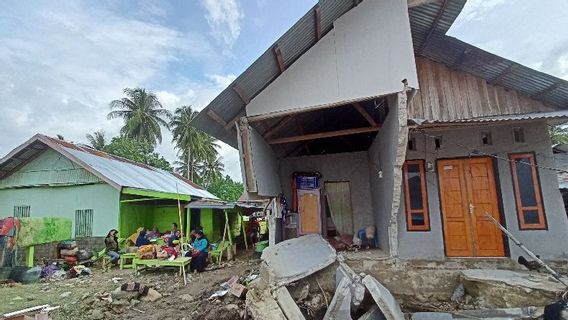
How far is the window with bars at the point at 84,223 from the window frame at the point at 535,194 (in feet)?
46.6

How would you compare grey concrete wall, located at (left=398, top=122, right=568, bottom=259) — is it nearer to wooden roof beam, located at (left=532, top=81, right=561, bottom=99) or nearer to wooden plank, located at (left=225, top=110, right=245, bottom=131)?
wooden roof beam, located at (left=532, top=81, right=561, bottom=99)

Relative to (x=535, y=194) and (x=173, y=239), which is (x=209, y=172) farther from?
(x=535, y=194)

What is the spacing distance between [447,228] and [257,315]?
14.3ft

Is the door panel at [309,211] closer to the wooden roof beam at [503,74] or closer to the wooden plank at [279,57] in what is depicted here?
the wooden plank at [279,57]

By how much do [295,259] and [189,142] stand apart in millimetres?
22751

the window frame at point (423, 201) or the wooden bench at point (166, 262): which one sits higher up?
the window frame at point (423, 201)

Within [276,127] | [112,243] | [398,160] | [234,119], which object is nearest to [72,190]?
[112,243]

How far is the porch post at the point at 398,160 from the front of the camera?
209 inches

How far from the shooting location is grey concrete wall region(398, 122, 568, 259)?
590 cm

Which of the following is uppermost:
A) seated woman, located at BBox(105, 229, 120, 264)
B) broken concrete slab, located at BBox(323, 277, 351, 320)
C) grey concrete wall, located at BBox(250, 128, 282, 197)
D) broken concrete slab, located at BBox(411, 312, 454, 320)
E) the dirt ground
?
grey concrete wall, located at BBox(250, 128, 282, 197)

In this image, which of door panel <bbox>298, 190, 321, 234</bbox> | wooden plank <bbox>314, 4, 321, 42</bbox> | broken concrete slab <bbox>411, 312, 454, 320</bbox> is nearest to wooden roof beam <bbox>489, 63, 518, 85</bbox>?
wooden plank <bbox>314, 4, 321, 42</bbox>

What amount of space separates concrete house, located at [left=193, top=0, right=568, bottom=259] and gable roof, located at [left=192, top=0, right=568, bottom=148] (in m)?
0.03

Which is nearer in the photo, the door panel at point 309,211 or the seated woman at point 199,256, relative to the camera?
the seated woman at point 199,256

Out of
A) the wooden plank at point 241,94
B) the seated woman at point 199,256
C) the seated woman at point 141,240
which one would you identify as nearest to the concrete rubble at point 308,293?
the wooden plank at point 241,94
